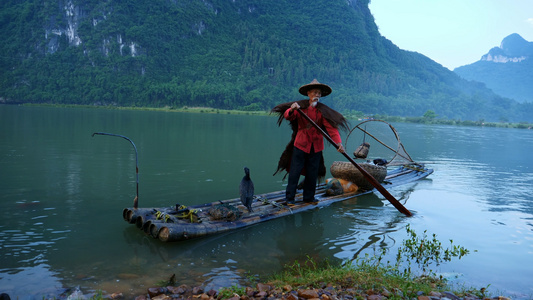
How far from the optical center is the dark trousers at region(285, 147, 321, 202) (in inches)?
270

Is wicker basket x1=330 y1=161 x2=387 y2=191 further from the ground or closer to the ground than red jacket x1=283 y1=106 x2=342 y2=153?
closer to the ground

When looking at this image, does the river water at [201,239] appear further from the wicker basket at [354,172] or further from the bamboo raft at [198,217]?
the wicker basket at [354,172]

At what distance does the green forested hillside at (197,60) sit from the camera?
85875 millimetres

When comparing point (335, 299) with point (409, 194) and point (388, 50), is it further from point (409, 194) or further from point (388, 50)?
point (388, 50)

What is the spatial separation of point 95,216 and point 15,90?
90.7 m

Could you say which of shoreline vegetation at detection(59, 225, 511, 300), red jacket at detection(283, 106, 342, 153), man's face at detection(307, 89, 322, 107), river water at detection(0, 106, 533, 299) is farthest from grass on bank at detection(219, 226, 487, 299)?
man's face at detection(307, 89, 322, 107)

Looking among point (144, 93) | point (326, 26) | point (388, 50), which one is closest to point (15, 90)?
point (144, 93)

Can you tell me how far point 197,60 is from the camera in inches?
4375

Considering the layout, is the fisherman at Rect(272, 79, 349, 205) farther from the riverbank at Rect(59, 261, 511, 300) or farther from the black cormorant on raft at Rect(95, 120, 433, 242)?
the riverbank at Rect(59, 261, 511, 300)

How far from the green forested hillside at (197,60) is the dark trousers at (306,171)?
7625 cm

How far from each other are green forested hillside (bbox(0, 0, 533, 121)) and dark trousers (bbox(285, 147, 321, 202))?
3002 inches

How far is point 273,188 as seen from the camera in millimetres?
9453

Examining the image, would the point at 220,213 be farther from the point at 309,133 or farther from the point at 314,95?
the point at 314,95

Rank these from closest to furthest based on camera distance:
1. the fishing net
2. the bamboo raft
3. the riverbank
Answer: the riverbank → the bamboo raft → the fishing net
